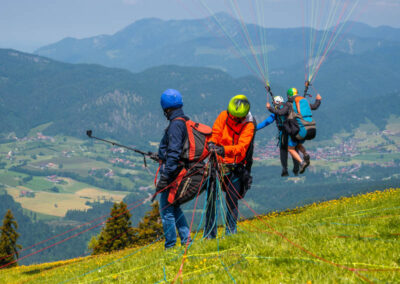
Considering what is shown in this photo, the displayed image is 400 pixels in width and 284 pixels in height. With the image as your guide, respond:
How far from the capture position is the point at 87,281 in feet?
28.1

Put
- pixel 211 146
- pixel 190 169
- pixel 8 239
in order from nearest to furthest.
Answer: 1. pixel 211 146
2. pixel 190 169
3. pixel 8 239

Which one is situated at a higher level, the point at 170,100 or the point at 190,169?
the point at 170,100

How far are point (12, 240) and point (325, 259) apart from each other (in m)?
54.8

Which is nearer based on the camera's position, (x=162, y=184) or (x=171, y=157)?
(x=171, y=157)

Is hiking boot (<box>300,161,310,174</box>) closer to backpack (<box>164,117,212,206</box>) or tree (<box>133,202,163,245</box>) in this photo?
backpack (<box>164,117,212,206</box>)

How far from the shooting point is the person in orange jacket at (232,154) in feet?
32.6

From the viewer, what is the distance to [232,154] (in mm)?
9969

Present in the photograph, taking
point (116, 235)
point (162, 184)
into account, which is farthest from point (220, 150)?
point (116, 235)

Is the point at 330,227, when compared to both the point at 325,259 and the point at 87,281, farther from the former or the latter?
the point at 87,281

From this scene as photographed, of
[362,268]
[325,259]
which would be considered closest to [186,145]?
[325,259]

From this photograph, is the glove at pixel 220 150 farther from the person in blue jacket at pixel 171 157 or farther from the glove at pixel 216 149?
the person in blue jacket at pixel 171 157

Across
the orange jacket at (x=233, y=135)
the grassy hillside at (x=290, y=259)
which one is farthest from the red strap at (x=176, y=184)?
the grassy hillside at (x=290, y=259)

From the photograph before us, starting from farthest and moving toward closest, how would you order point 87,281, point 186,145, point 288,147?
point 288,147 < point 186,145 < point 87,281

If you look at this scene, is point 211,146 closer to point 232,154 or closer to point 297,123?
point 232,154
